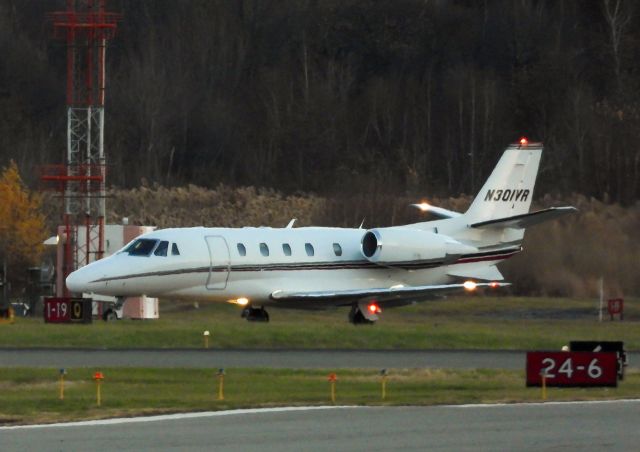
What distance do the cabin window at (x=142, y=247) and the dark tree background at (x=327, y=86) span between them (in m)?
30.2

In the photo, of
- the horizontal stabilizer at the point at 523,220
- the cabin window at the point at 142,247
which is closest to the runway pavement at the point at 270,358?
the cabin window at the point at 142,247

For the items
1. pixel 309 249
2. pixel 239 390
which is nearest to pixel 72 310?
pixel 309 249

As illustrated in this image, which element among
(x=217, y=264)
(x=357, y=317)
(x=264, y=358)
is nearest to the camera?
(x=264, y=358)

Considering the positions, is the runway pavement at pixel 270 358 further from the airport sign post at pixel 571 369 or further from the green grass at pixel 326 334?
the airport sign post at pixel 571 369

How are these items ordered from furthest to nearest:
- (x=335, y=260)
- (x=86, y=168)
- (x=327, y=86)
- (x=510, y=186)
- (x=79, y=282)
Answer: (x=327, y=86) < (x=86, y=168) < (x=510, y=186) < (x=335, y=260) < (x=79, y=282)

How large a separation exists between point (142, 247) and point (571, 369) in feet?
52.1

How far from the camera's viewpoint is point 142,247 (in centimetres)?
3950

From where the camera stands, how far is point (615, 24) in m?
85.8

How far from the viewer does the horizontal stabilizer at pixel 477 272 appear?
143 feet

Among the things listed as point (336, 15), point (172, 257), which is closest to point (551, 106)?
point (336, 15)

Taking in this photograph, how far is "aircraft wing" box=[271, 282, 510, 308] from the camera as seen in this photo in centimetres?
4006

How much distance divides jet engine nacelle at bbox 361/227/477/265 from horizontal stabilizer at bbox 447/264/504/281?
2.15 ft

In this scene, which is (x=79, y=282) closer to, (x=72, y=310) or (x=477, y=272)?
(x=72, y=310)

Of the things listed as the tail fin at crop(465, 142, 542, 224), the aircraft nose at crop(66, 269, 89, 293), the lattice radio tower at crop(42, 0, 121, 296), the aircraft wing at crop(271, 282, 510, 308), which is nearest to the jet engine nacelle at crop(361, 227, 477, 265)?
the aircraft wing at crop(271, 282, 510, 308)
